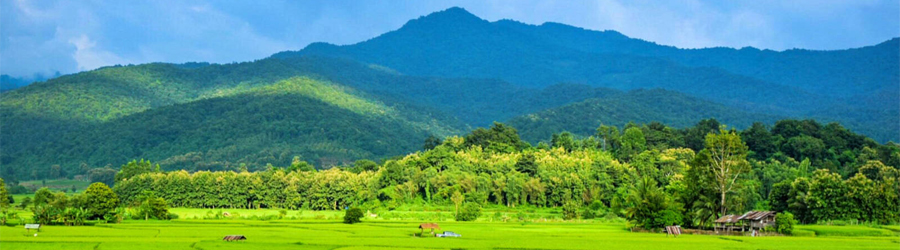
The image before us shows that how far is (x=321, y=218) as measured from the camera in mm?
79250

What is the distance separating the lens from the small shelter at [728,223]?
58.9 meters

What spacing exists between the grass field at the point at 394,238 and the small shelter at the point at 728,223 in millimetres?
4385

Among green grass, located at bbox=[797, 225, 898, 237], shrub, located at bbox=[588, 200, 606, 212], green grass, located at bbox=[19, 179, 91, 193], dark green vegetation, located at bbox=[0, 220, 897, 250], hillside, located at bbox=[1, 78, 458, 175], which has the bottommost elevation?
dark green vegetation, located at bbox=[0, 220, 897, 250]

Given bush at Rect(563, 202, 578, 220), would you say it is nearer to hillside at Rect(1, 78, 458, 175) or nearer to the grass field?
the grass field

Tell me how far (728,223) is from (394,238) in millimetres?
24760

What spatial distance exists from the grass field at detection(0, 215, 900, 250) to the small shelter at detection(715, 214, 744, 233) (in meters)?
4.39

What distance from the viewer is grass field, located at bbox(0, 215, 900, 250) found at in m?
45.6

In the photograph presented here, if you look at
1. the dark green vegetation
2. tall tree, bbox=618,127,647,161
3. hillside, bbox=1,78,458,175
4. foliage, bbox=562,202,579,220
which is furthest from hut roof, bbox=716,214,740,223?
hillside, bbox=1,78,458,175

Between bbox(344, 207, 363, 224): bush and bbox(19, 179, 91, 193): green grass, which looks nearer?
bbox(344, 207, 363, 224): bush

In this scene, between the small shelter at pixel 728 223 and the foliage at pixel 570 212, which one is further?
the foliage at pixel 570 212

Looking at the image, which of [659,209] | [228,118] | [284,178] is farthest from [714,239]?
[228,118]

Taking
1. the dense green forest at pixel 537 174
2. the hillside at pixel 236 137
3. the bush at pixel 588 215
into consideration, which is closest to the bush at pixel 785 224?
the dense green forest at pixel 537 174

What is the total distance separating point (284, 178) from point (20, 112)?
364 feet

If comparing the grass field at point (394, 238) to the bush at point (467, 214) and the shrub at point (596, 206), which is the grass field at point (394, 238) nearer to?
the bush at point (467, 214)
